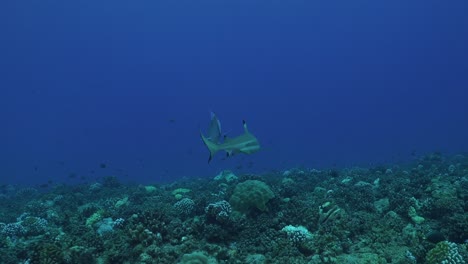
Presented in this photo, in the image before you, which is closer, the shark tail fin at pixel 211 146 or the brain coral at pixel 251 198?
the shark tail fin at pixel 211 146

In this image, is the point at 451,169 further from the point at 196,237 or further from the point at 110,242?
the point at 110,242

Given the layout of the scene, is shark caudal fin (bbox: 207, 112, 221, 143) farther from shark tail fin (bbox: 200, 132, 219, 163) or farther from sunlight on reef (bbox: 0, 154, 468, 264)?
sunlight on reef (bbox: 0, 154, 468, 264)

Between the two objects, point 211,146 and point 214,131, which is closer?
point 211,146

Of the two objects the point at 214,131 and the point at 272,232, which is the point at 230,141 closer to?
the point at 214,131

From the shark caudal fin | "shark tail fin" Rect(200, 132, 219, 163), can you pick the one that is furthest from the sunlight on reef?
the shark caudal fin

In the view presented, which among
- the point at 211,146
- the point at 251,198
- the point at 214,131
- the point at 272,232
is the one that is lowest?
the point at 272,232

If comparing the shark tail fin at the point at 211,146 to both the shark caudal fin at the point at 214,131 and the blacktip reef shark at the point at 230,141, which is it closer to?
the blacktip reef shark at the point at 230,141

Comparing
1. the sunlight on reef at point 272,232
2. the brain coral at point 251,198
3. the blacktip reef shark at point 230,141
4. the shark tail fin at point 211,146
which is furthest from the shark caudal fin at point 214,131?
the brain coral at point 251,198

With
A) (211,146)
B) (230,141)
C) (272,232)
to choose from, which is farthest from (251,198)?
(211,146)

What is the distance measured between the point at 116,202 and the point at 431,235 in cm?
1480

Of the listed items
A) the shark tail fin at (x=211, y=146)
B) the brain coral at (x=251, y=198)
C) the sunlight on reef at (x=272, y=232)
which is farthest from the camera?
the brain coral at (x=251, y=198)

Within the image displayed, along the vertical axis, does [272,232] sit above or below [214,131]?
below

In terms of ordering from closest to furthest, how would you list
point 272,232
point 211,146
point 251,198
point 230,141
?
point 211,146 < point 230,141 < point 272,232 < point 251,198

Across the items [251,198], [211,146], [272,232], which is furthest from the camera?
[251,198]
